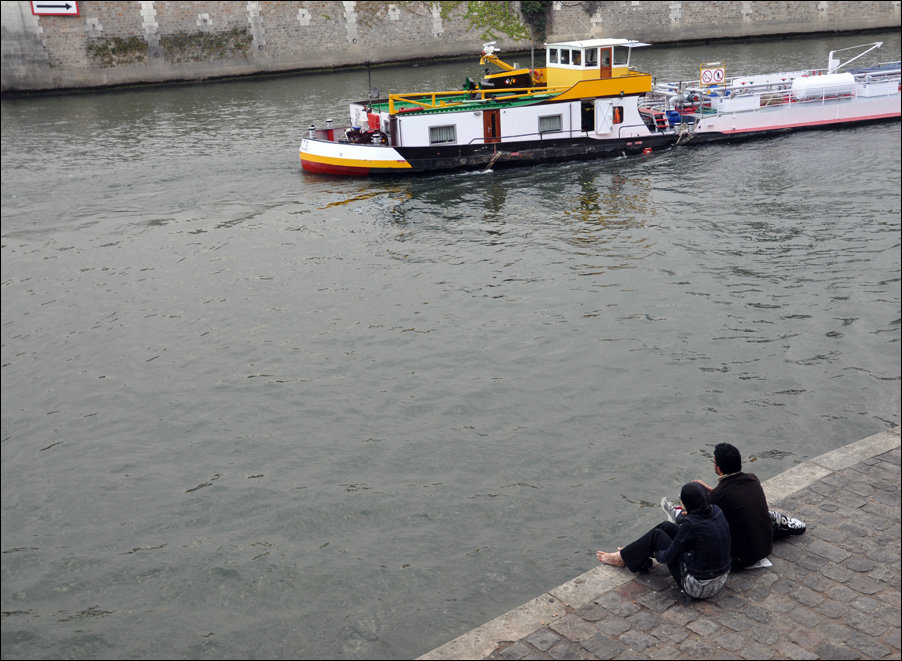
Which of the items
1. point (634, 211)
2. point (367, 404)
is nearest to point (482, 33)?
point (634, 211)

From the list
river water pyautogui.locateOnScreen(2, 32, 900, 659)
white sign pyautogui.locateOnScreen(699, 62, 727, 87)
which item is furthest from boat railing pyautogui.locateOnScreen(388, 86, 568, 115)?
white sign pyautogui.locateOnScreen(699, 62, 727, 87)

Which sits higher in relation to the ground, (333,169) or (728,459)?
(333,169)

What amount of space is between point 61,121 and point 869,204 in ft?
125

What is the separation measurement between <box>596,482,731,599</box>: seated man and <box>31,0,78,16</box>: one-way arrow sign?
57496 millimetres

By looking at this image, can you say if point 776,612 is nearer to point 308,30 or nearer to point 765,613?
point 765,613

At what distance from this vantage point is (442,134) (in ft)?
96.0

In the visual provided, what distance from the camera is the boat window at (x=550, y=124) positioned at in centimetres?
3012

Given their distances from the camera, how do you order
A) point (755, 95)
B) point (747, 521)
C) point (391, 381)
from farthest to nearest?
point (755, 95), point (391, 381), point (747, 521)

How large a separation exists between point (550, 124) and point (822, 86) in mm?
12054

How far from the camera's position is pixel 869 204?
23188 millimetres

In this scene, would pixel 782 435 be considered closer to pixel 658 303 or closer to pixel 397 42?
pixel 658 303

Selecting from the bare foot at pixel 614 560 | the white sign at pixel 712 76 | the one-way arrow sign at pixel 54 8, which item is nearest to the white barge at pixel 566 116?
the white sign at pixel 712 76

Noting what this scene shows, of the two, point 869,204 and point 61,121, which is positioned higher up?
point 61,121

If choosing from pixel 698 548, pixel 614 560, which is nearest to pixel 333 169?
pixel 614 560
